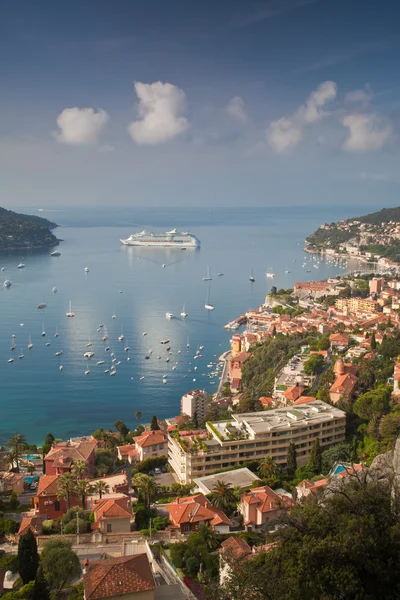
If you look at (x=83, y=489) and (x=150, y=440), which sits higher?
(x=83, y=489)

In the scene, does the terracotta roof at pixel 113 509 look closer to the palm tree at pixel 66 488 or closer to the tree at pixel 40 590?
the palm tree at pixel 66 488

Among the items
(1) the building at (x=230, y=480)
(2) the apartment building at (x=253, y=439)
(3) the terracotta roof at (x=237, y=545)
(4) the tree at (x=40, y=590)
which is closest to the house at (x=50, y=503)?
(1) the building at (x=230, y=480)

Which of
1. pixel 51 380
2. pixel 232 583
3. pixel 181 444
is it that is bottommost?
pixel 51 380

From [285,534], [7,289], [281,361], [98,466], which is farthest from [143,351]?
[285,534]

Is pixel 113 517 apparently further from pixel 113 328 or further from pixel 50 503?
pixel 113 328

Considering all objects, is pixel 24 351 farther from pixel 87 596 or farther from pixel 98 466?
pixel 87 596

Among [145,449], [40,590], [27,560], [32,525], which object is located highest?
[40,590]

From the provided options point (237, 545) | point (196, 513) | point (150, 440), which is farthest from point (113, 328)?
point (237, 545)
